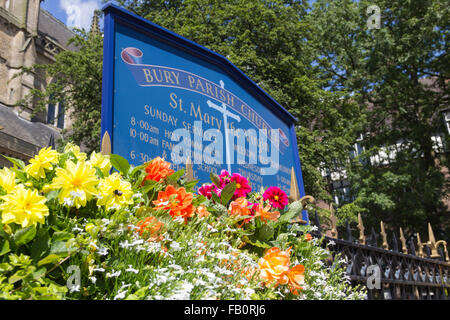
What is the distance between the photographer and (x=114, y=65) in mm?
3166

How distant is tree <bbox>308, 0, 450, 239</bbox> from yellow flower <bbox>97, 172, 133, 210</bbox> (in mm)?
18960

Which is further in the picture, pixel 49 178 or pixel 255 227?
pixel 255 227

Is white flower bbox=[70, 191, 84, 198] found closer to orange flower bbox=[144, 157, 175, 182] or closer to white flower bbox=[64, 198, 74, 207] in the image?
white flower bbox=[64, 198, 74, 207]

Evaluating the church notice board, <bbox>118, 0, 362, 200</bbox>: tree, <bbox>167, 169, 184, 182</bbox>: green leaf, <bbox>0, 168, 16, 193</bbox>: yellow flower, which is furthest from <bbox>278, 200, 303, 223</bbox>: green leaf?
<bbox>118, 0, 362, 200</bbox>: tree

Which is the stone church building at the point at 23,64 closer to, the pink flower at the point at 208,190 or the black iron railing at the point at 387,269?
the black iron railing at the point at 387,269

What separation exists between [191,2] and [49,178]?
1640 centimetres

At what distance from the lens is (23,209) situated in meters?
1.40

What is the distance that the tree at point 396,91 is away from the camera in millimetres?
20188

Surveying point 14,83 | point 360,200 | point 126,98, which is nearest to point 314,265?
point 126,98

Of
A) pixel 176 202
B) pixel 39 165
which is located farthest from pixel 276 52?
pixel 39 165

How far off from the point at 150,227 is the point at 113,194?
0.23 m

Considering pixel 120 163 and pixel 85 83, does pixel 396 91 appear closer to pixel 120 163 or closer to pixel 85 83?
pixel 85 83

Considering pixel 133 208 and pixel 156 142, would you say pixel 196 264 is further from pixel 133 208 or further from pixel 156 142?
pixel 156 142

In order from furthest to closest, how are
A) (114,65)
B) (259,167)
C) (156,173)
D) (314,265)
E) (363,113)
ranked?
(363,113), (259,167), (114,65), (314,265), (156,173)
